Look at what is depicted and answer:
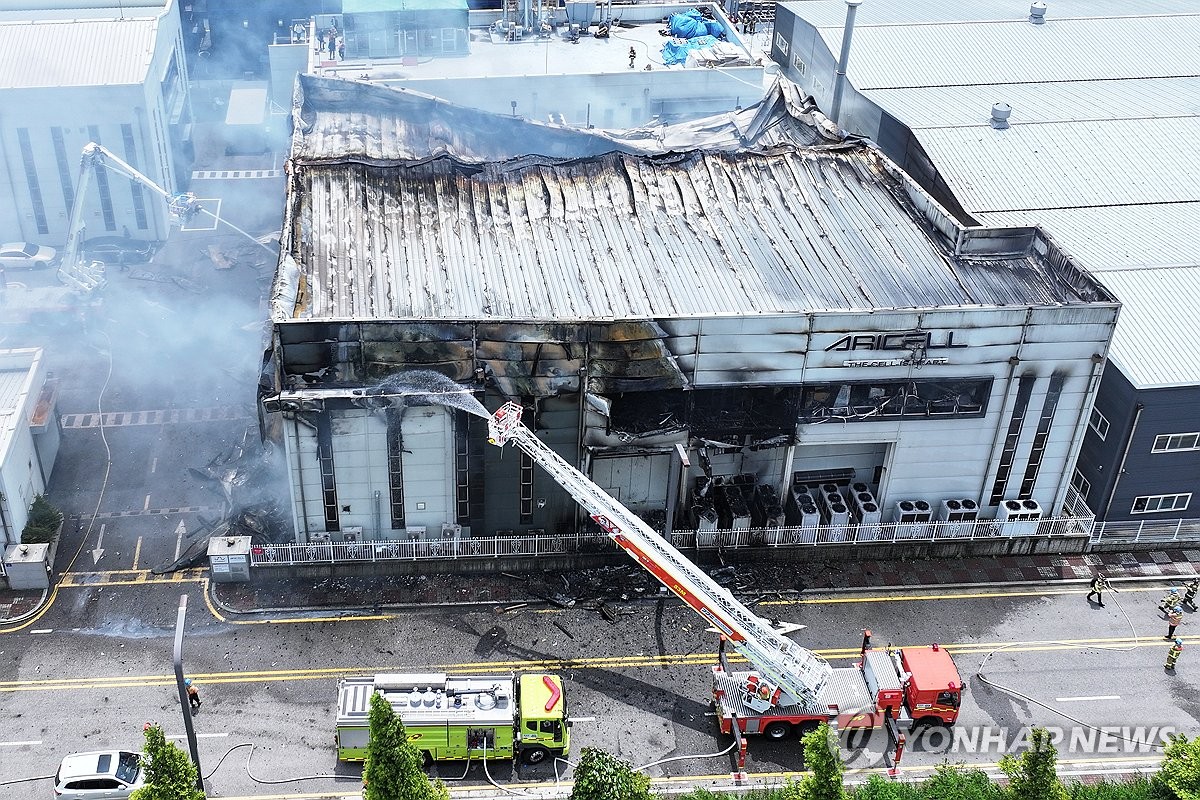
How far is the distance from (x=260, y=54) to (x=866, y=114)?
45.5 m

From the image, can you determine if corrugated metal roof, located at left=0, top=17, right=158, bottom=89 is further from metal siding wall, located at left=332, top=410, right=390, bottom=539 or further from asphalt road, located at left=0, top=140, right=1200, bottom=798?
metal siding wall, located at left=332, top=410, right=390, bottom=539

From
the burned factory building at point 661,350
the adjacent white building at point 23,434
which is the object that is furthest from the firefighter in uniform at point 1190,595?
the adjacent white building at point 23,434

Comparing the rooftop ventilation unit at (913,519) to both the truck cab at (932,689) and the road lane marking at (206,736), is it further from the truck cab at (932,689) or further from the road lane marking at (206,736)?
the road lane marking at (206,736)

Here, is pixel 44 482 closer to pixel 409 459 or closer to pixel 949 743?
pixel 409 459

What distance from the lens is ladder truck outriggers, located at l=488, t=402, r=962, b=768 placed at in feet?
115

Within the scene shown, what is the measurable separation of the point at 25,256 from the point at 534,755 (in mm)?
41743

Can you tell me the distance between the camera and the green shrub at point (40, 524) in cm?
4166

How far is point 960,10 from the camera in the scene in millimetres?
70562

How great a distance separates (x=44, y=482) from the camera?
4550 centimetres

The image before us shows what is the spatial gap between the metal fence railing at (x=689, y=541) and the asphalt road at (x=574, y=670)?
228cm

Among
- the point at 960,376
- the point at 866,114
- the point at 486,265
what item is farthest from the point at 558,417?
the point at 866,114

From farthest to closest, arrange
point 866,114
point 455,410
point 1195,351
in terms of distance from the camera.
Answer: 1. point 866,114
2. point 1195,351
3. point 455,410

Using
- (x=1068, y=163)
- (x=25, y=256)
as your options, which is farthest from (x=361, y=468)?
(x=1068, y=163)

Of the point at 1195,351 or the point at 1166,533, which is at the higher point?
the point at 1195,351
